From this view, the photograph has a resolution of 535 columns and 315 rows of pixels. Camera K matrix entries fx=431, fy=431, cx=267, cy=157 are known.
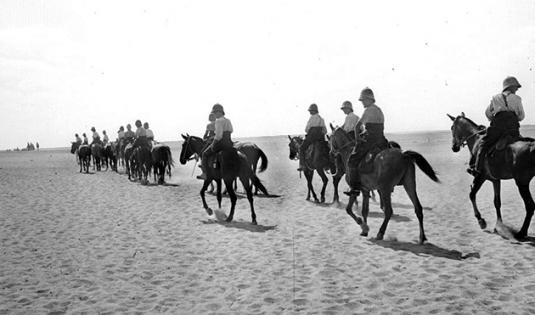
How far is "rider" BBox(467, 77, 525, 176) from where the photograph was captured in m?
9.05

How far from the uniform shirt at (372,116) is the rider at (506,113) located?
2.33m

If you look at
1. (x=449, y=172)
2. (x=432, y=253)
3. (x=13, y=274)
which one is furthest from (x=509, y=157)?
(x=449, y=172)

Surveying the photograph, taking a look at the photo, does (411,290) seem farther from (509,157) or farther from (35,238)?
(35,238)

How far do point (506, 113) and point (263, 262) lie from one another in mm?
5997

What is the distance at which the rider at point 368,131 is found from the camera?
30.5 ft

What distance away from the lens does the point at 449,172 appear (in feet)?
73.8

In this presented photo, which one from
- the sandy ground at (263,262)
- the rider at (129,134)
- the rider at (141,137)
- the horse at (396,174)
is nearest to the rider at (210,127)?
the sandy ground at (263,262)

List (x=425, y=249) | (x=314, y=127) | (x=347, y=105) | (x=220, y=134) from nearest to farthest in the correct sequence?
(x=425, y=249), (x=220, y=134), (x=347, y=105), (x=314, y=127)

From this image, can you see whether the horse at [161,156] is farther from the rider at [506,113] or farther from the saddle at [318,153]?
the rider at [506,113]

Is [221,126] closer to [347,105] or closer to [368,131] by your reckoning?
[368,131]

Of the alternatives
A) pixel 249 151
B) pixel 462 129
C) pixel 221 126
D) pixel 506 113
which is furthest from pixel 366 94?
pixel 249 151

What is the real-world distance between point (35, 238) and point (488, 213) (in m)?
11.1

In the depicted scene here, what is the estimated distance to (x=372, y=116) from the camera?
9273 mm

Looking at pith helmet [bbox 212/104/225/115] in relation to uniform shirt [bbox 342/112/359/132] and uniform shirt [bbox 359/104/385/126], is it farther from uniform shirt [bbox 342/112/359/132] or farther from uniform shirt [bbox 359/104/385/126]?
uniform shirt [bbox 359/104/385/126]
